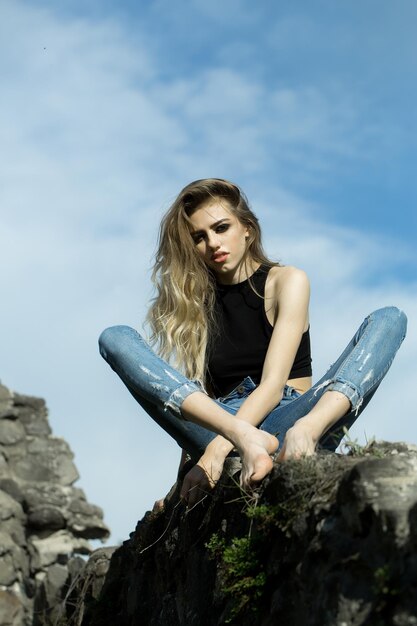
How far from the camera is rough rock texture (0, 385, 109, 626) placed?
741cm

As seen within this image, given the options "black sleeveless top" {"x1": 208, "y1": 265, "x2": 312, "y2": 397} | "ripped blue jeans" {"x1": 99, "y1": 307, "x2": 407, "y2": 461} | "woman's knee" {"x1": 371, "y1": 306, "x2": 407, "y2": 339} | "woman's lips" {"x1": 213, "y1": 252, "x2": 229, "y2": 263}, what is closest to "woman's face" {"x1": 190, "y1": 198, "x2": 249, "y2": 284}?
"woman's lips" {"x1": 213, "y1": 252, "x2": 229, "y2": 263}

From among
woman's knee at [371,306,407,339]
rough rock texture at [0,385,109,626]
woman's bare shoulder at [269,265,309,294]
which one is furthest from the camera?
rough rock texture at [0,385,109,626]

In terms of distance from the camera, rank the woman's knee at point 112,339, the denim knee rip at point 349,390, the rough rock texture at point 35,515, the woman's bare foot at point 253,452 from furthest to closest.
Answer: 1. the rough rock texture at point 35,515
2. the woman's knee at point 112,339
3. the denim knee rip at point 349,390
4. the woman's bare foot at point 253,452

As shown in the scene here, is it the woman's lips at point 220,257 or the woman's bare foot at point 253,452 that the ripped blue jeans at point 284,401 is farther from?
the woman's lips at point 220,257

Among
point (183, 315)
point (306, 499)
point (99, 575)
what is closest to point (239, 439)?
point (306, 499)

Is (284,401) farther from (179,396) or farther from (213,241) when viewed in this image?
(213,241)

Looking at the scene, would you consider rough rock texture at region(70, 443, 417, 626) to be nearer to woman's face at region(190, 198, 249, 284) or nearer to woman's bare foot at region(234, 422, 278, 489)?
woman's bare foot at region(234, 422, 278, 489)

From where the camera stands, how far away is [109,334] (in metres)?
3.80

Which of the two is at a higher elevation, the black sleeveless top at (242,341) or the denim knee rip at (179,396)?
the black sleeveless top at (242,341)

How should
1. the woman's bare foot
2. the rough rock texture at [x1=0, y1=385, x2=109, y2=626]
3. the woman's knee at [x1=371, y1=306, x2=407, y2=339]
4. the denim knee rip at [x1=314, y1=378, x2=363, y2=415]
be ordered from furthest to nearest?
the rough rock texture at [x1=0, y1=385, x2=109, y2=626] < the woman's knee at [x1=371, y1=306, x2=407, y2=339] < the denim knee rip at [x1=314, y1=378, x2=363, y2=415] < the woman's bare foot

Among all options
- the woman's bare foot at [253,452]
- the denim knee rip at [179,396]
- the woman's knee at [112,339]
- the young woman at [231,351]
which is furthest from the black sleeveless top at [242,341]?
the woman's bare foot at [253,452]

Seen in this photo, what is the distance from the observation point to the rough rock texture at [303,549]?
2.24m

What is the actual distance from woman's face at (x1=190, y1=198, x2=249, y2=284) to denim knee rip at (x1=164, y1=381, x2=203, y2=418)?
0.82 m

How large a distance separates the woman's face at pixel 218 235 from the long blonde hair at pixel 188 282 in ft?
0.10
